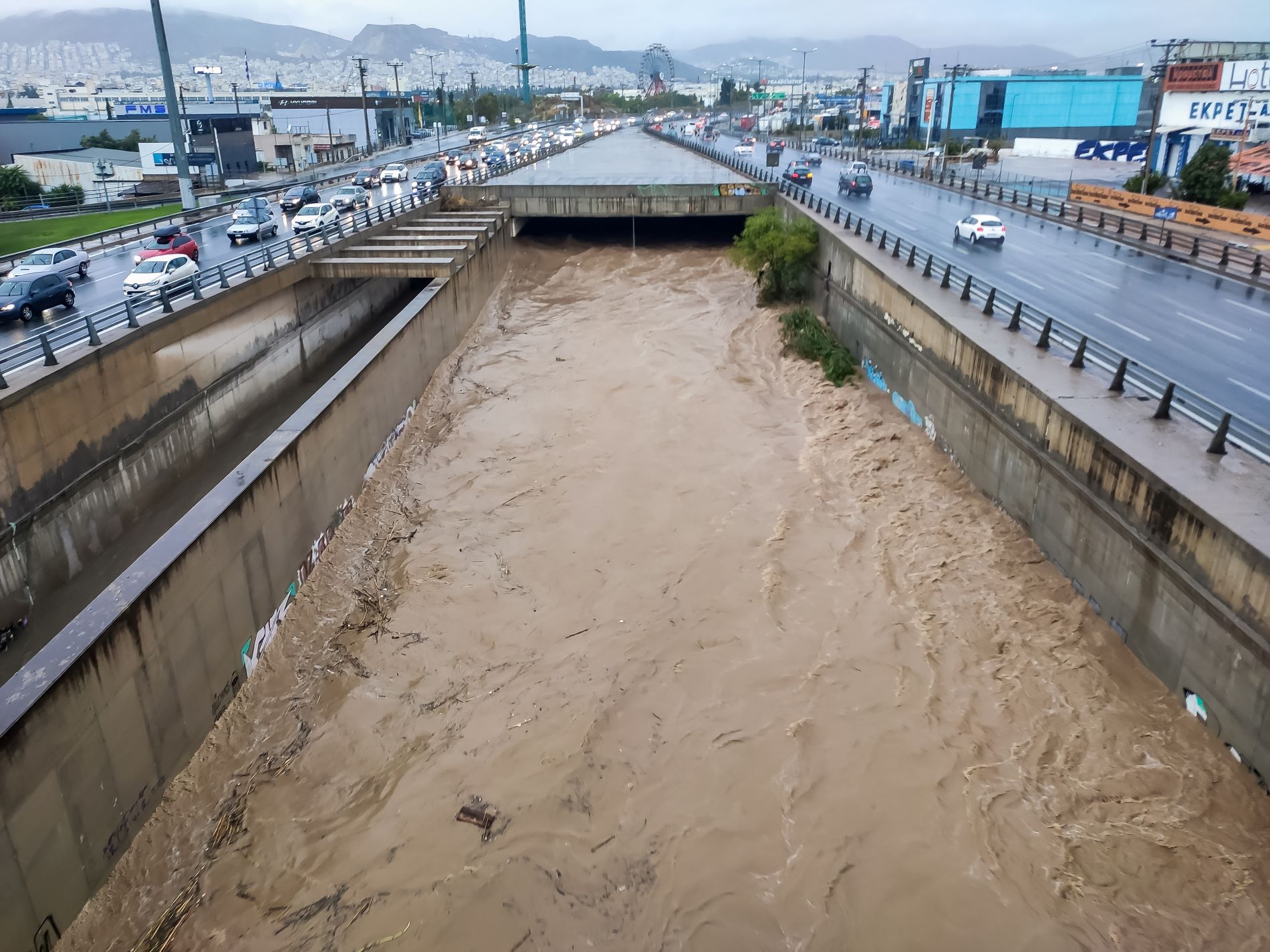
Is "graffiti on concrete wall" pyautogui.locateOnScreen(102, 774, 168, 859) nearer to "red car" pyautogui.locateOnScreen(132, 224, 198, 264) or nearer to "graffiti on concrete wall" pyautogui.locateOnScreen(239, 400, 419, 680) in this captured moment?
"graffiti on concrete wall" pyautogui.locateOnScreen(239, 400, 419, 680)

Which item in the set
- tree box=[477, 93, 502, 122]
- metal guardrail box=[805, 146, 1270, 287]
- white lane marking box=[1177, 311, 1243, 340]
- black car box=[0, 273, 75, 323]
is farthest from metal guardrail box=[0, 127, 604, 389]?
tree box=[477, 93, 502, 122]

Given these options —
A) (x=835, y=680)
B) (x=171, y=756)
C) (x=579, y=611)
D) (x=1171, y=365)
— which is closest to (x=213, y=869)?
(x=171, y=756)

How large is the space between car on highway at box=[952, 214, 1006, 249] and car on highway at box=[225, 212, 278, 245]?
30545 millimetres

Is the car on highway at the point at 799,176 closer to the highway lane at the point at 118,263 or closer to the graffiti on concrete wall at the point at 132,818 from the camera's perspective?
the highway lane at the point at 118,263

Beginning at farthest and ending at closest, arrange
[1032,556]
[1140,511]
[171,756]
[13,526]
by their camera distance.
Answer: [13,526] < [1032,556] < [1140,511] < [171,756]

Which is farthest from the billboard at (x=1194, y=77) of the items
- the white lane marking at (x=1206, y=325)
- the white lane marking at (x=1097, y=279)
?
the white lane marking at (x=1206, y=325)

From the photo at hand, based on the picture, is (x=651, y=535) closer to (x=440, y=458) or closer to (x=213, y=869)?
(x=440, y=458)

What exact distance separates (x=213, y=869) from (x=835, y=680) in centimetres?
939

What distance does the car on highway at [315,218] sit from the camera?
40.8 meters

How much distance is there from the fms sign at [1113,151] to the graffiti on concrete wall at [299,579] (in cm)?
7471

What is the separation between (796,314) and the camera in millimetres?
32812

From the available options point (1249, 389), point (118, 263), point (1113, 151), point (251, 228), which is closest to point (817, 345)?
point (1249, 389)

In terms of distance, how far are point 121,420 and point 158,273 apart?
9028 millimetres

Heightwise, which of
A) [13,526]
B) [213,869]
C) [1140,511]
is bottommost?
[213,869]
